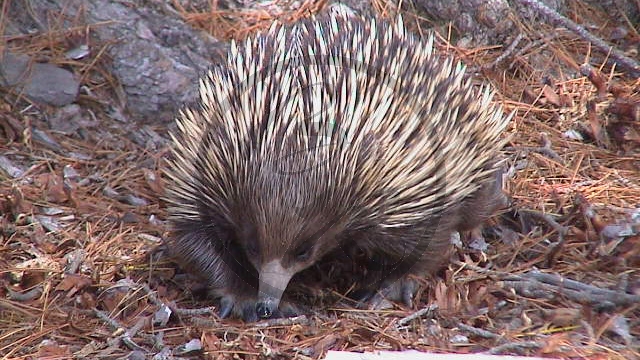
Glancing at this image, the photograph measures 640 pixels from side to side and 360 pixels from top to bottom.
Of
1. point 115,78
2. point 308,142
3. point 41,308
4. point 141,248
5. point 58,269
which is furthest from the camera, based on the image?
point 115,78

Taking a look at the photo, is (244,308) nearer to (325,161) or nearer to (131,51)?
(325,161)

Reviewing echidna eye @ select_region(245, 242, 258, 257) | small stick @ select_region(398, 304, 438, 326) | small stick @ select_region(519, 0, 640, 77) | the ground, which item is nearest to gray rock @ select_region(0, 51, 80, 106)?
the ground

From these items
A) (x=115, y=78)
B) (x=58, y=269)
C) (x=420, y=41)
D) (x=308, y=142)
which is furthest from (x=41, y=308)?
(x=420, y=41)

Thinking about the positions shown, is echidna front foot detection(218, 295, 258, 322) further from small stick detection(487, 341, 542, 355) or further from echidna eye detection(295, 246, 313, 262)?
small stick detection(487, 341, 542, 355)

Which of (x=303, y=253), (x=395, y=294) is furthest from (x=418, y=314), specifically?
(x=303, y=253)

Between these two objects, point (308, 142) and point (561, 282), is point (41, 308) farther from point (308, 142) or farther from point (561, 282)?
point (561, 282)

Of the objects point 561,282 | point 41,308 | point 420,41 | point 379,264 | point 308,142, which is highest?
point 420,41
